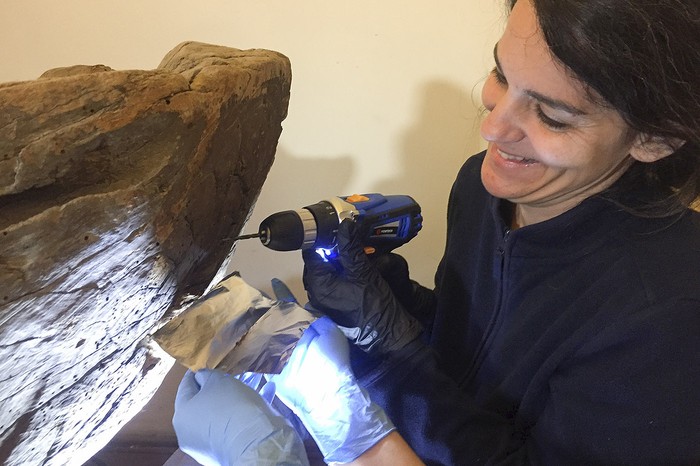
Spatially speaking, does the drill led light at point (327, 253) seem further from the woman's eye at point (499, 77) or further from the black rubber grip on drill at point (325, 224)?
the woman's eye at point (499, 77)

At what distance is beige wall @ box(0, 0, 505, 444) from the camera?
126cm

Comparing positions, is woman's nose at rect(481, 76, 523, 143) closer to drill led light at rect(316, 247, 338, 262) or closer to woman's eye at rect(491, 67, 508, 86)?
woman's eye at rect(491, 67, 508, 86)

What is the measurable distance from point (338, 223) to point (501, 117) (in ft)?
0.88

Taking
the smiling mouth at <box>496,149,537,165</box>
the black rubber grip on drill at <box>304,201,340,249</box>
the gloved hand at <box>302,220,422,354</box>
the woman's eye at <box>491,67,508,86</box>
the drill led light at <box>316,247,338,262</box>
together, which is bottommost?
the gloved hand at <box>302,220,422,354</box>

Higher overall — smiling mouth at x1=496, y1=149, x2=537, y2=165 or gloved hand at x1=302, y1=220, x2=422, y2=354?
smiling mouth at x1=496, y1=149, x2=537, y2=165

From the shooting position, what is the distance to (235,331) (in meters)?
0.80

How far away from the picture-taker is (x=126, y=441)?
4.92 feet

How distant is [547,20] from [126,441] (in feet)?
4.61

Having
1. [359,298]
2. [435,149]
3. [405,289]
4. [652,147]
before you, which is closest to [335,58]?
[435,149]

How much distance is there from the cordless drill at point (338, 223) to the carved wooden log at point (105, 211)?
89mm

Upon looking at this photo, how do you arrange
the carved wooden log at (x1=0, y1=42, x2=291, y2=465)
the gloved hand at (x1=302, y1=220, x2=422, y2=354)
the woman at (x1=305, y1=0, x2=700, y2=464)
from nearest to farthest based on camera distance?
1. the carved wooden log at (x1=0, y1=42, x2=291, y2=465)
2. the woman at (x1=305, y1=0, x2=700, y2=464)
3. the gloved hand at (x1=302, y1=220, x2=422, y2=354)

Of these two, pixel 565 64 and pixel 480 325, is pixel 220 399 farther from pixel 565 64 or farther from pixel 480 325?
pixel 565 64

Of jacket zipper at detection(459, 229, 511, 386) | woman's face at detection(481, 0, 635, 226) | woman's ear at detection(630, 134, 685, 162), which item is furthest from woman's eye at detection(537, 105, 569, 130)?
jacket zipper at detection(459, 229, 511, 386)

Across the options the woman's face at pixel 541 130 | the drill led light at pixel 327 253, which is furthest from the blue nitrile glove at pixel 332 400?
the woman's face at pixel 541 130
